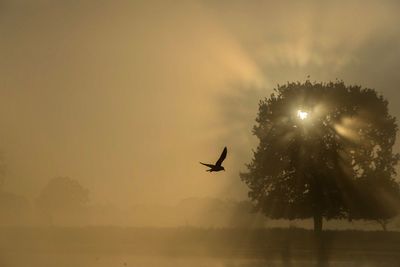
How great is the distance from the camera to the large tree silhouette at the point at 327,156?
65500 mm

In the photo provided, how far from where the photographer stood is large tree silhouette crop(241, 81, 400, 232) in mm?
65500

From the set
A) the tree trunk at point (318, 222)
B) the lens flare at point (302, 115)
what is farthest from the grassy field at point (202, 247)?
the lens flare at point (302, 115)

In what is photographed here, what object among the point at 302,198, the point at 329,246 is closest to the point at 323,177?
the point at 302,198

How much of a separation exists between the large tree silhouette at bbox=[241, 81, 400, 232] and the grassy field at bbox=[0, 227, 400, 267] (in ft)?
10.1

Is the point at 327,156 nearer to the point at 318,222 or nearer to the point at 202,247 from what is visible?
the point at 318,222

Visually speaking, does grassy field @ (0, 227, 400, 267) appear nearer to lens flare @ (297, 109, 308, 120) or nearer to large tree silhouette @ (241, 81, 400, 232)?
large tree silhouette @ (241, 81, 400, 232)

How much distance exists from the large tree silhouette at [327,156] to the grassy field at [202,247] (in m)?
3.07

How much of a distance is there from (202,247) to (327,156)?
55.8 feet

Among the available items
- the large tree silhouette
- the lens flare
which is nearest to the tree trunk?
the large tree silhouette

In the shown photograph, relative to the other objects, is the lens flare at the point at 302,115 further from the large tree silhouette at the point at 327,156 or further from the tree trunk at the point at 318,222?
the tree trunk at the point at 318,222

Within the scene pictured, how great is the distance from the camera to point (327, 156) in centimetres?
6569

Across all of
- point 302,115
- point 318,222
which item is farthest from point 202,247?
point 302,115

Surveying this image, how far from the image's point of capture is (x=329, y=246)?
61000mm

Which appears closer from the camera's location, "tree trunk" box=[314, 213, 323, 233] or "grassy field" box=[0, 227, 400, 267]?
"grassy field" box=[0, 227, 400, 267]
